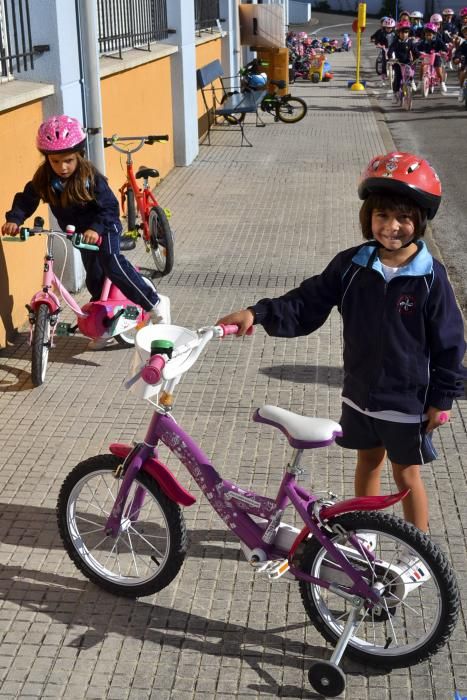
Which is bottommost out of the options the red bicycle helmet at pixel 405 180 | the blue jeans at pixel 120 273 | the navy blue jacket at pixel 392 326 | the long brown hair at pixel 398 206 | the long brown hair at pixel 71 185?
the blue jeans at pixel 120 273

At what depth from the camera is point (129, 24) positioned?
12016 millimetres

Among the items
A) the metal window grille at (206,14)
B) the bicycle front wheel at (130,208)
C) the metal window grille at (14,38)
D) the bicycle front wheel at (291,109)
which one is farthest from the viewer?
the bicycle front wheel at (291,109)

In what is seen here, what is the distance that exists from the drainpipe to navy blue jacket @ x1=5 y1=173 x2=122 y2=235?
5.33 feet

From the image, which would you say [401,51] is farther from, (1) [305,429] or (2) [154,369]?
(2) [154,369]

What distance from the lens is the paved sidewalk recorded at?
3.54 meters

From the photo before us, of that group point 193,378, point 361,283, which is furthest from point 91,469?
point 193,378

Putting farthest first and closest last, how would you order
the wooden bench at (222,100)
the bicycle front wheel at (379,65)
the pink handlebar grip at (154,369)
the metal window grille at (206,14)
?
the bicycle front wheel at (379,65), the metal window grille at (206,14), the wooden bench at (222,100), the pink handlebar grip at (154,369)

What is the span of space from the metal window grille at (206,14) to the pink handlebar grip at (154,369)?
15.3 meters

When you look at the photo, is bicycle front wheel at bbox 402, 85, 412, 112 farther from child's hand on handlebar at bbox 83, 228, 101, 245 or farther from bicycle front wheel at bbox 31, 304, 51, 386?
bicycle front wheel at bbox 31, 304, 51, 386

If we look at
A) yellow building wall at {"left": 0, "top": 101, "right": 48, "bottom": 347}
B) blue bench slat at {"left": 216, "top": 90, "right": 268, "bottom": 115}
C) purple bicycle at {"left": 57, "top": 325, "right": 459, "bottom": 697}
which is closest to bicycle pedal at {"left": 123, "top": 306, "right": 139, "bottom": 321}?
yellow building wall at {"left": 0, "top": 101, "right": 48, "bottom": 347}

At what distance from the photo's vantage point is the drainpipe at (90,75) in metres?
7.79

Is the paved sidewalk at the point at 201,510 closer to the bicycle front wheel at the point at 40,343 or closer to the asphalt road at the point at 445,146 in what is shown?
the bicycle front wheel at the point at 40,343

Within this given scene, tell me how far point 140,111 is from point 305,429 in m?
9.01

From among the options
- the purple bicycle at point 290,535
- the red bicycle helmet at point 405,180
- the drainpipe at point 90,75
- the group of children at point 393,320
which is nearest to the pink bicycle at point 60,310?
the drainpipe at point 90,75
